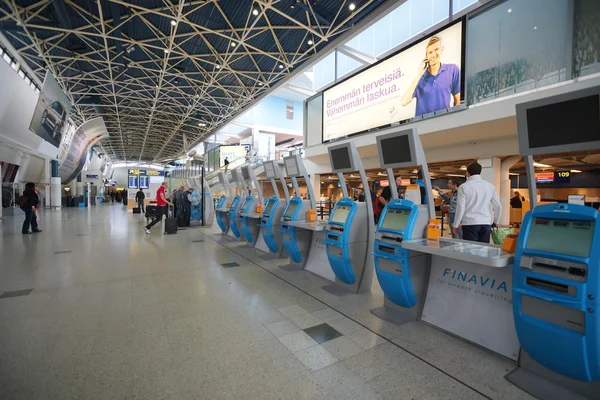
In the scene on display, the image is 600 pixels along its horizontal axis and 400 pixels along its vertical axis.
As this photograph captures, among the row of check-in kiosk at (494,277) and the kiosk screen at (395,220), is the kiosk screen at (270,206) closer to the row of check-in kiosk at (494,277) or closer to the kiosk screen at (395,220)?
the row of check-in kiosk at (494,277)

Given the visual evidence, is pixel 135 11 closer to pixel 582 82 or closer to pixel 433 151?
pixel 433 151

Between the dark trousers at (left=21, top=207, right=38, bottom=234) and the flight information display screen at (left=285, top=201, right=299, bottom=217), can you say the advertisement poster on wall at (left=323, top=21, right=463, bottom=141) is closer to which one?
the flight information display screen at (left=285, top=201, right=299, bottom=217)

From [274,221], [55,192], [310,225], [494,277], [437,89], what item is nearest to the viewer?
[494,277]

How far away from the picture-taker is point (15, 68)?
9438 millimetres

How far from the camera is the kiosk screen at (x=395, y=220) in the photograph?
261 cm

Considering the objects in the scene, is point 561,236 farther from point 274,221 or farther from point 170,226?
point 170,226

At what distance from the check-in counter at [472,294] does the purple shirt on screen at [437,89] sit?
550 centimetres

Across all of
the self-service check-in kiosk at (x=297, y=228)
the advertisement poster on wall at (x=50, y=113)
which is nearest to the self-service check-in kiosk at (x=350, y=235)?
the self-service check-in kiosk at (x=297, y=228)

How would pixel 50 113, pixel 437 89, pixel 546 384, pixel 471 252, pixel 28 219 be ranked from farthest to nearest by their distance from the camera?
pixel 50 113 < pixel 28 219 < pixel 437 89 < pixel 471 252 < pixel 546 384

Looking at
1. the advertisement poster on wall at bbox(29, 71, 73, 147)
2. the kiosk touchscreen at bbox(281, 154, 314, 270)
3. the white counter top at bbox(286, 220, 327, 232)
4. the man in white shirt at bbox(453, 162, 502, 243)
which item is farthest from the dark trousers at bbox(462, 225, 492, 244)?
the advertisement poster on wall at bbox(29, 71, 73, 147)

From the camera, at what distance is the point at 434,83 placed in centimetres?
697

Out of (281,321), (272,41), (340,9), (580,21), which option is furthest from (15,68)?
(580,21)

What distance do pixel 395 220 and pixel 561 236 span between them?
4.01ft

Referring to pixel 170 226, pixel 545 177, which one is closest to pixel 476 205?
pixel 170 226
